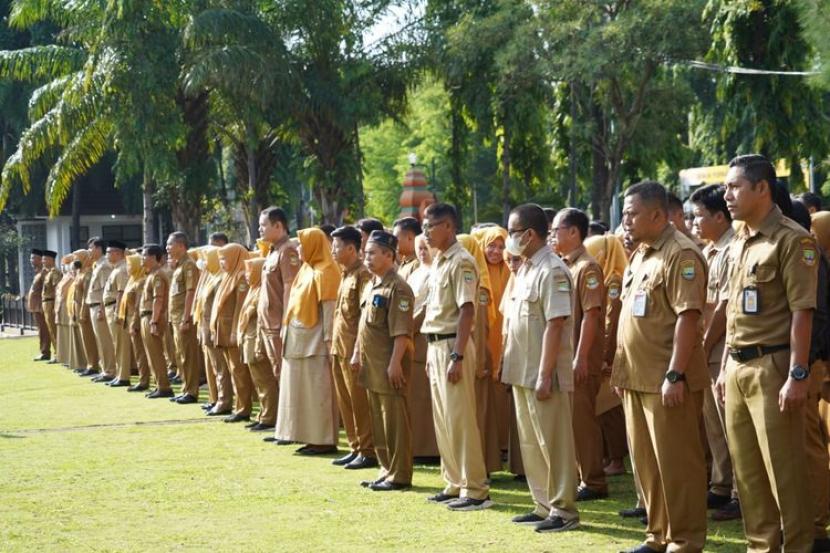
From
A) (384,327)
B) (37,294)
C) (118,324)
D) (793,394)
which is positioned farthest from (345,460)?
(37,294)

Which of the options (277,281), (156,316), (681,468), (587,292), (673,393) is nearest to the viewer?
(673,393)

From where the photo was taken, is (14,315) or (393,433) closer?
(393,433)

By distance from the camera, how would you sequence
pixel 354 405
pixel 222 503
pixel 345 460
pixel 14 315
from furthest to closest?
pixel 14 315, pixel 345 460, pixel 354 405, pixel 222 503

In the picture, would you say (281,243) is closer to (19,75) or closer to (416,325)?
(416,325)

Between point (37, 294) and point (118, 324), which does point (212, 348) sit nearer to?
point (118, 324)

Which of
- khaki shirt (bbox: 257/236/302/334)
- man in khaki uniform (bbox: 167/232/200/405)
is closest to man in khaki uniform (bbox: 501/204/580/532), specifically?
khaki shirt (bbox: 257/236/302/334)

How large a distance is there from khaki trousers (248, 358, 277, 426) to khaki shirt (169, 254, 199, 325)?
3.10 m

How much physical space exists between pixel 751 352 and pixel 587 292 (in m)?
2.31

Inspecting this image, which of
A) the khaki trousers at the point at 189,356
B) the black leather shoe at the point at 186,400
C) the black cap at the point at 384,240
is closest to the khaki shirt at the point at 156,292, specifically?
the khaki trousers at the point at 189,356

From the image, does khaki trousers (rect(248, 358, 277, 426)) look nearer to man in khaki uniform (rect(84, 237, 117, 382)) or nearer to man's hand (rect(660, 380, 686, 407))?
man in khaki uniform (rect(84, 237, 117, 382))

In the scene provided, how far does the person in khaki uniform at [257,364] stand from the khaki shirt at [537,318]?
18.0 ft

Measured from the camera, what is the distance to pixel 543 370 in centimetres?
782

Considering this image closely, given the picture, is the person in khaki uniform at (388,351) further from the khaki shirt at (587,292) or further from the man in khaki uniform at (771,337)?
the man in khaki uniform at (771,337)

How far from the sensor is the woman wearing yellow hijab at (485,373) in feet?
32.4
